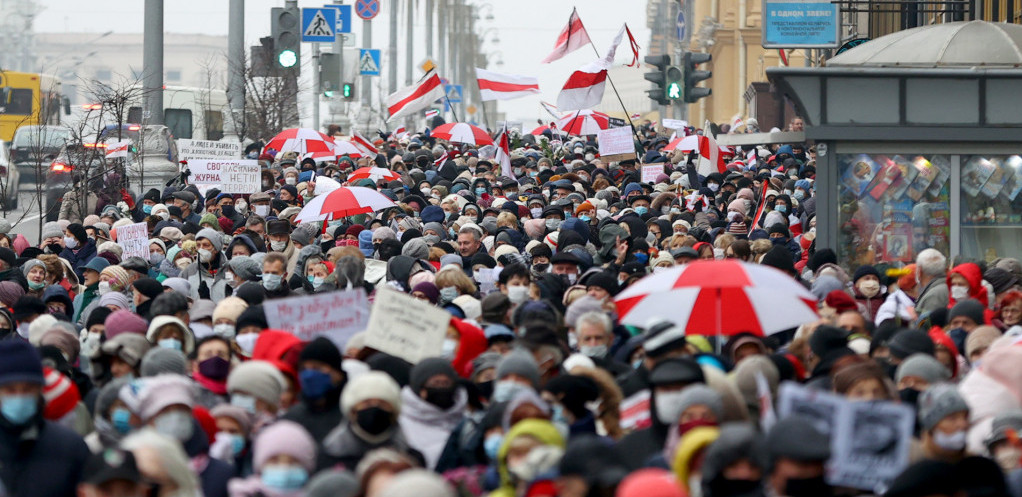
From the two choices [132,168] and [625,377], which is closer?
[625,377]

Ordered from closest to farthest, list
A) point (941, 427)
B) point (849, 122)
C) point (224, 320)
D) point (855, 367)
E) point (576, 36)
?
point (941, 427) < point (855, 367) < point (224, 320) < point (849, 122) < point (576, 36)

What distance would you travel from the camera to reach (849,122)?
14188 mm

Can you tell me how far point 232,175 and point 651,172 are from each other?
251 inches

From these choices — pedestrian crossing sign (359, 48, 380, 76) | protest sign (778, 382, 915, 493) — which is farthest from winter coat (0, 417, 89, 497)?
pedestrian crossing sign (359, 48, 380, 76)

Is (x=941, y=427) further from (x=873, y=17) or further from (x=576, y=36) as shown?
(x=873, y=17)

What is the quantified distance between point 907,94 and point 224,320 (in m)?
6.74

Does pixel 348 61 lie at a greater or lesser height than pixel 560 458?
greater

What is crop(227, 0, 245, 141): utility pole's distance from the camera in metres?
25.5

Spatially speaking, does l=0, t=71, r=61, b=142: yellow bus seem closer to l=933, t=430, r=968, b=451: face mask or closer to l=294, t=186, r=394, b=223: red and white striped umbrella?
l=294, t=186, r=394, b=223: red and white striped umbrella

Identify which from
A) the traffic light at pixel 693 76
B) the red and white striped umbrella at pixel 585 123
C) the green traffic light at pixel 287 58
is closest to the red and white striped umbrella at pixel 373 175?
the green traffic light at pixel 287 58

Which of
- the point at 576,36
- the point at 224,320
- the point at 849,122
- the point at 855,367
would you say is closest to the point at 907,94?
the point at 849,122

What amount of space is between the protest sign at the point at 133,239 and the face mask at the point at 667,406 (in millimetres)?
8514

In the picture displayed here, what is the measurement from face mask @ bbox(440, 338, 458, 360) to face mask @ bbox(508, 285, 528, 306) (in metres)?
2.10

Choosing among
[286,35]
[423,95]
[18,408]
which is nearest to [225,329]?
[18,408]
